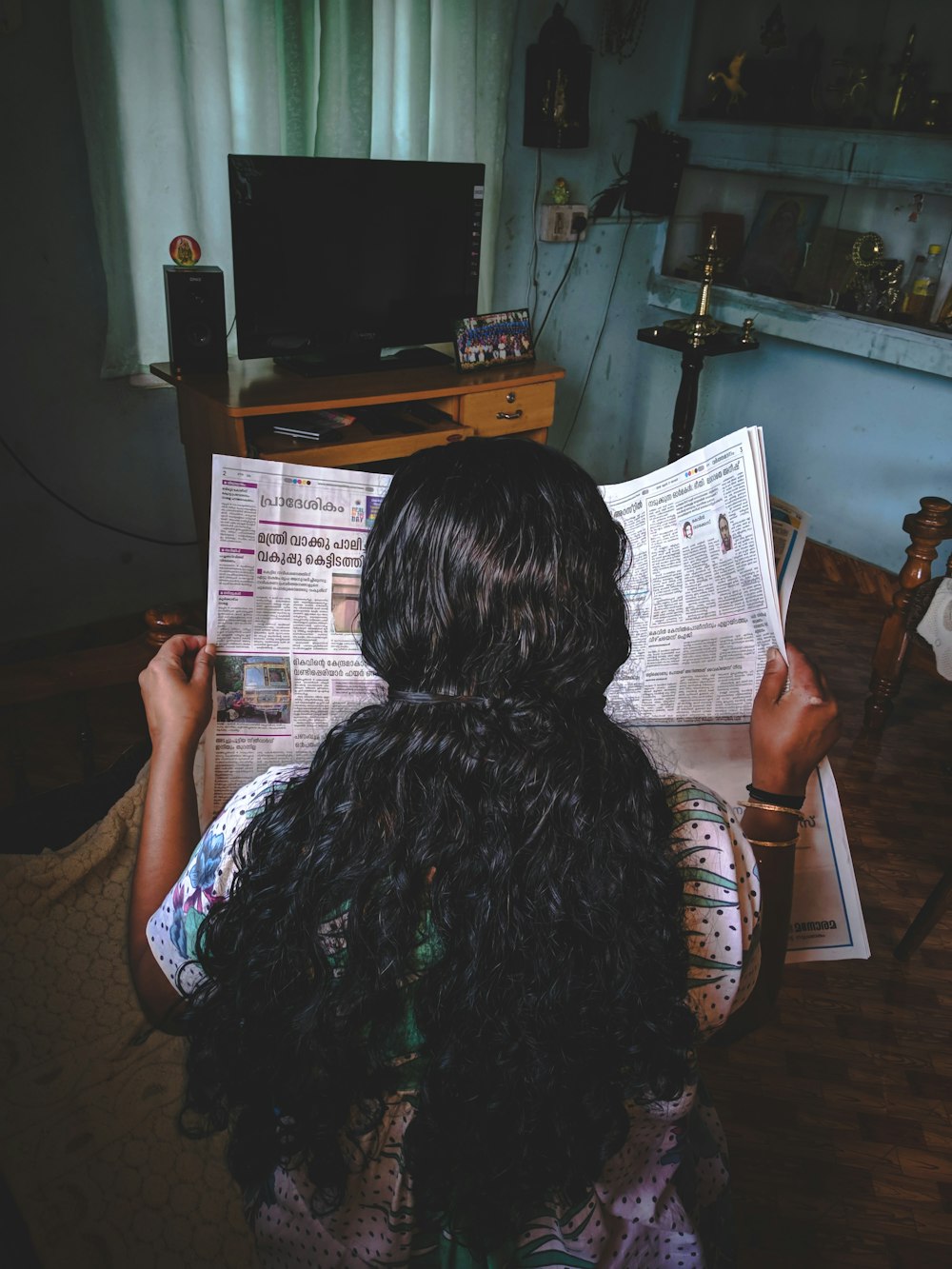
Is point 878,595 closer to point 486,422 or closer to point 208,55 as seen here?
point 486,422

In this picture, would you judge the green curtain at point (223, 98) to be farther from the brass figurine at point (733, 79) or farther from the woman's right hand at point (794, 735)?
the woman's right hand at point (794, 735)

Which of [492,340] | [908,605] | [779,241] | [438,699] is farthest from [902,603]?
[438,699]

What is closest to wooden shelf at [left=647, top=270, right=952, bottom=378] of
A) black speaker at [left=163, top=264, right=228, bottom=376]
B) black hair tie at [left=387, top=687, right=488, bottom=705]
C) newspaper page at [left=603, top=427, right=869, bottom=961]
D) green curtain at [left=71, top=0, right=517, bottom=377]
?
green curtain at [left=71, top=0, right=517, bottom=377]

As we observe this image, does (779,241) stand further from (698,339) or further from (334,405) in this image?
(334,405)

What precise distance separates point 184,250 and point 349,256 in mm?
450

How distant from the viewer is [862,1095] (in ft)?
4.64

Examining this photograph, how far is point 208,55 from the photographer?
2262 mm

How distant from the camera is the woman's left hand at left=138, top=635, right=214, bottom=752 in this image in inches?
31.4

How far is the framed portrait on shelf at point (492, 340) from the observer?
265 cm

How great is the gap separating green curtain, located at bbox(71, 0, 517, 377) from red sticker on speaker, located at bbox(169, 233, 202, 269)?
0.09 metres

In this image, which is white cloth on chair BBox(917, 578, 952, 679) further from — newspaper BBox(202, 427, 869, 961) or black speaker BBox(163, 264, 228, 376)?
black speaker BBox(163, 264, 228, 376)

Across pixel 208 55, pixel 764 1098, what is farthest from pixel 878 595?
pixel 208 55

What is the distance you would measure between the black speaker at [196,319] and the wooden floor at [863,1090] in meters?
1.06

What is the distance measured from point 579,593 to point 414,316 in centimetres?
235
